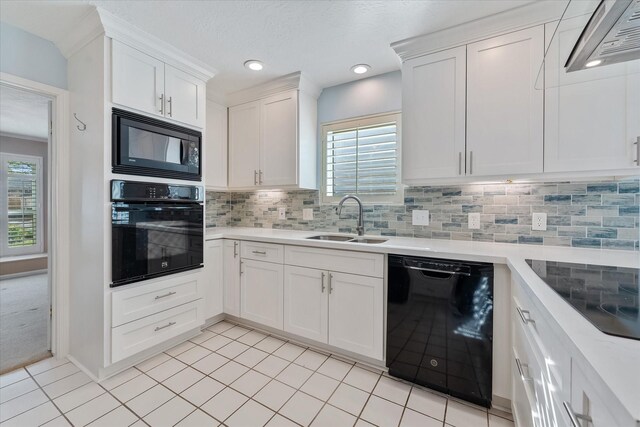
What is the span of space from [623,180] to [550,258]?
2.54ft

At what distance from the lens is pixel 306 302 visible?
226cm

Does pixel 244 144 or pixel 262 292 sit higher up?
pixel 244 144

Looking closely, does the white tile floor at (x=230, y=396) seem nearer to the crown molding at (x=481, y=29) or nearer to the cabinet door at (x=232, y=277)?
the cabinet door at (x=232, y=277)

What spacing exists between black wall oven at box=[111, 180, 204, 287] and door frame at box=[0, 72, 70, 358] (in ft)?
1.99

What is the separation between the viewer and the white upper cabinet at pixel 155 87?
1884 millimetres

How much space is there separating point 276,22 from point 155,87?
40.9 inches

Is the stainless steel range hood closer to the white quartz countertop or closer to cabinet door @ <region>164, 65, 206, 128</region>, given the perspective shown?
the white quartz countertop

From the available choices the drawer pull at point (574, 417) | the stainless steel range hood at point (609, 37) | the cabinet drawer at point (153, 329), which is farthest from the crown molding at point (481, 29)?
the cabinet drawer at point (153, 329)

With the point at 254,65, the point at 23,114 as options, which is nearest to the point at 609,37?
the point at 254,65

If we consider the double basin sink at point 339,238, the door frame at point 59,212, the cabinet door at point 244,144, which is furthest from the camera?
the cabinet door at point 244,144

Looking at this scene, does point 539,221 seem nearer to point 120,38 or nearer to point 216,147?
point 216,147

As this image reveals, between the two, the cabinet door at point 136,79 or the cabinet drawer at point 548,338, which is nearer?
the cabinet drawer at point 548,338

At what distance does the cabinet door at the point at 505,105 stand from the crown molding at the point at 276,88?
55.7 inches

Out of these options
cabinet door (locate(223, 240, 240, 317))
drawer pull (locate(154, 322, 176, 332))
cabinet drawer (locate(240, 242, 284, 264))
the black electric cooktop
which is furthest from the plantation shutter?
drawer pull (locate(154, 322, 176, 332))
